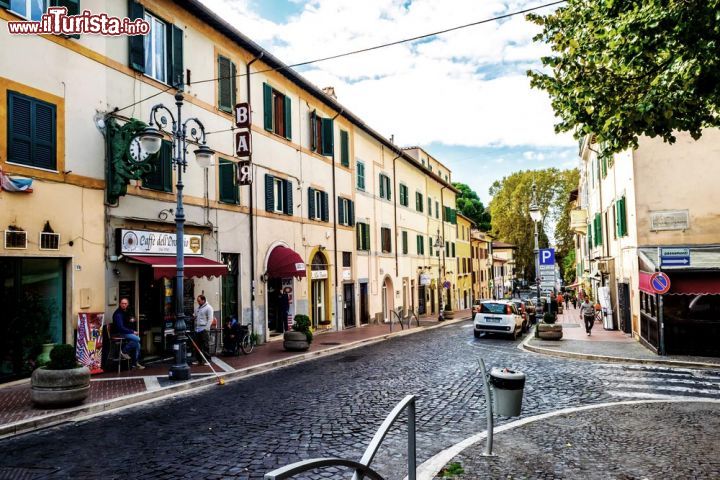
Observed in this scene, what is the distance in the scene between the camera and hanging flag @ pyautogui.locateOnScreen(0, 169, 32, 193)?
1037cm

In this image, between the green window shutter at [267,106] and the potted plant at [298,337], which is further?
the green window shutter at [267,106]

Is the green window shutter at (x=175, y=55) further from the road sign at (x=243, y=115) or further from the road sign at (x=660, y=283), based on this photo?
the road sign at (x=660, y=283)

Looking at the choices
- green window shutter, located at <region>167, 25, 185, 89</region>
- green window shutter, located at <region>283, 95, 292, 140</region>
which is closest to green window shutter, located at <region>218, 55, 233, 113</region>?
green window shutter, located at <region>167, 25, 185, 89</region>

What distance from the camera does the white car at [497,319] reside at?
21.3 metres

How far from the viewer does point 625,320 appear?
22531mm

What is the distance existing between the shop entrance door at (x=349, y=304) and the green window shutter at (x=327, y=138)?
6.84 m

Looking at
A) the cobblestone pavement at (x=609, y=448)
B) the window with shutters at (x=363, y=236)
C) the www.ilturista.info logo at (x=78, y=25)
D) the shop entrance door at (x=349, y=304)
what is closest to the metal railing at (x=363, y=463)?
the cobblestone pavement at (x=609, y=448)

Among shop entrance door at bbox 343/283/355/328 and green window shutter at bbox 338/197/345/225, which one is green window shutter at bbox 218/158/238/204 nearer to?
green window shutter at bbox 338/197/345/225

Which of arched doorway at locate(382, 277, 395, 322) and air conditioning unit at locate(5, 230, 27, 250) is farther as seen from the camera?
arched doorway at locate(382, 277, 395, 322)

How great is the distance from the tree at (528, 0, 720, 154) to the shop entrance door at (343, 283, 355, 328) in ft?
60.4

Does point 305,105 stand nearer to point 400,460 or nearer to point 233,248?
point 233,248

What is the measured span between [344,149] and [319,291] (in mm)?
7765

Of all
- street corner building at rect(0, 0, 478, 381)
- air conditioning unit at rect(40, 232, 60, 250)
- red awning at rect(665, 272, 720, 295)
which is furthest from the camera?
red awning at rect(665, 272, 720, 295)

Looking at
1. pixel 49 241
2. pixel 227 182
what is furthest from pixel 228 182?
pixel 49 241
